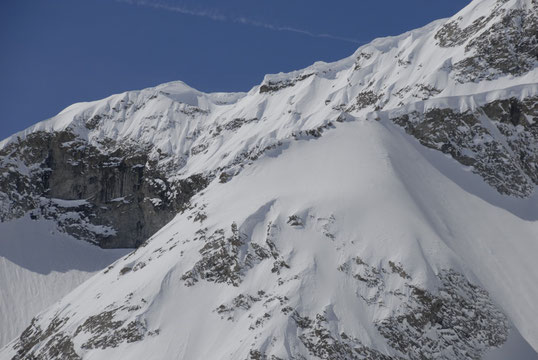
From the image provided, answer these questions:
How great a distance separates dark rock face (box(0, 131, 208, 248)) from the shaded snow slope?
299cm

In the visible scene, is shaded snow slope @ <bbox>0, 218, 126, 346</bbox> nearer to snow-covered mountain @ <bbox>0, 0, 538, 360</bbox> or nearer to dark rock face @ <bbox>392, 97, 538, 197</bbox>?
snow-covered mountain @ <bbox>0, 0, 538, 360</bbox>

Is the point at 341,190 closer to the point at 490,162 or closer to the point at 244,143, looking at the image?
the point at 490,162

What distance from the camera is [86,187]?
126 metres

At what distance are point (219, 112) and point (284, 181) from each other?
224 ft

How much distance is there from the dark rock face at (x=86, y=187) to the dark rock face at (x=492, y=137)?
180 feet

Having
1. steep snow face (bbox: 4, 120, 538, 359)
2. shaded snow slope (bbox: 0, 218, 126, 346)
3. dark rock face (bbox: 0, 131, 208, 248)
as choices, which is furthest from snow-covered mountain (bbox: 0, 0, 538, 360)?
shaded snow slope (bbox: 0, 218, 126, 346)

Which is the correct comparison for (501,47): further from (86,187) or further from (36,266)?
(36,266)

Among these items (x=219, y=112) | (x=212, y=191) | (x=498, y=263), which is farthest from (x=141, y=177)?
(x=498, y=263)

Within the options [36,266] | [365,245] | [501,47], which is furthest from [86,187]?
[365,245]

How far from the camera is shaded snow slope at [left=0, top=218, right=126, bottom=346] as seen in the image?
102 m

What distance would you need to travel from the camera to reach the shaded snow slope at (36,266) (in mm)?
101500

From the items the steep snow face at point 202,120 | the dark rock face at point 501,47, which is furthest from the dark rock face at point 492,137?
the dark rock face at point 501,47

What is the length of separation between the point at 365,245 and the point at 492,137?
78.8ft

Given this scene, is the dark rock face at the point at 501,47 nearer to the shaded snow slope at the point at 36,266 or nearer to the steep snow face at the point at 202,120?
the steep snow face at the point at 202,120
